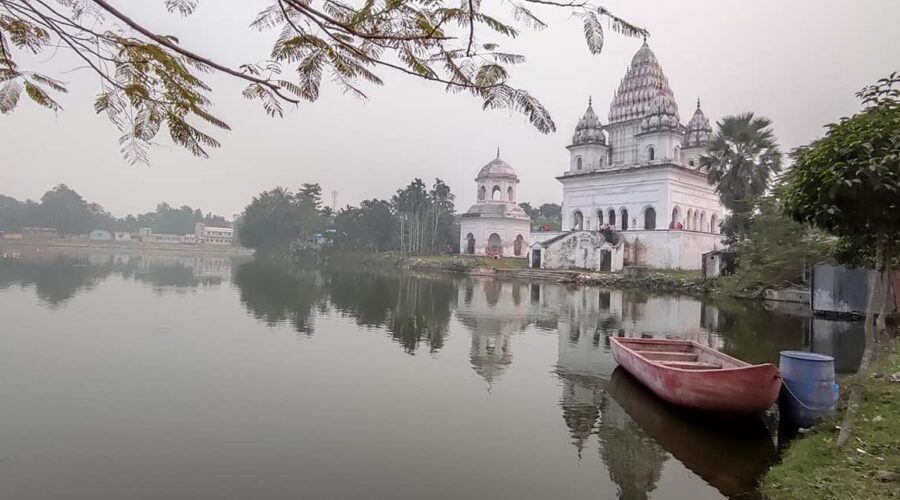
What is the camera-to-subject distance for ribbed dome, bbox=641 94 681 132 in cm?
3906

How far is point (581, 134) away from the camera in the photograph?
4419 cm

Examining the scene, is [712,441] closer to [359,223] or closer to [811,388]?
[811,388]

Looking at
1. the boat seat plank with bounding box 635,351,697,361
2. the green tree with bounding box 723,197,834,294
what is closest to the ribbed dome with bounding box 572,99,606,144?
the green tree with bounding box 723,197,834,294

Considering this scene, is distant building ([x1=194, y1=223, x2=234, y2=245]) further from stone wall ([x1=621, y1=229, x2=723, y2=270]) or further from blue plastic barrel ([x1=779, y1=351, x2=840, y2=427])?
blue plastic barrel ([x1=779, y1=351, x2=840, y2=427])

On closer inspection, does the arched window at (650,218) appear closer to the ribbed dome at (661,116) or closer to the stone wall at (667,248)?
the stone wall at (667,248)

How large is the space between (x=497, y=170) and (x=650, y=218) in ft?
60.5

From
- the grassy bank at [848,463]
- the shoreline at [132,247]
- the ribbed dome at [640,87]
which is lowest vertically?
the grassy bank at [848,463]

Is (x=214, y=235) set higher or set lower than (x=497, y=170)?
lower

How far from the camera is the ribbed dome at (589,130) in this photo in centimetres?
4394

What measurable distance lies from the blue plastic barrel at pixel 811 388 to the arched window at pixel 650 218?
1338 inches

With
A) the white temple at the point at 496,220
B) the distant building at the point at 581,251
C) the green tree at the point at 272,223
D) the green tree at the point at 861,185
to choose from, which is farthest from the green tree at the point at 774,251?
the green tree at the point at 272,223

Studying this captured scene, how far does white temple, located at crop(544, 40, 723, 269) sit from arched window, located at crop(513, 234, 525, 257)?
944cm

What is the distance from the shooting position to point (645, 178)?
128 feet

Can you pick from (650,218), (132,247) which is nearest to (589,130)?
(650,218)
